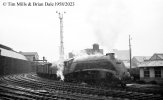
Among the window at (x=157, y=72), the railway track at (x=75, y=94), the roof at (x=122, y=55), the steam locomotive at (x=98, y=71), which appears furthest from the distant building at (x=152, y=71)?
the roof at (x=122, y=55)

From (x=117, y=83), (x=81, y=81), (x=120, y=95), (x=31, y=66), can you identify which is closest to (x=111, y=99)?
(x=120, y=95)

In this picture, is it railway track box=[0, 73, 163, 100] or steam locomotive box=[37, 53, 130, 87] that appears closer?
railway track box=[0, 73, 163, 100]

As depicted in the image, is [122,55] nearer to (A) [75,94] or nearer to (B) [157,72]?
(B) [157,72]

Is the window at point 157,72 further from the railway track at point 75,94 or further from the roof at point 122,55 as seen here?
the roof at point 122,55

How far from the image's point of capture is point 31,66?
65750 mm

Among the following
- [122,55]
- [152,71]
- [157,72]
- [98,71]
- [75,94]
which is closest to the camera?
[75,94]

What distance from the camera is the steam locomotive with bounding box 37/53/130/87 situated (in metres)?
16.7

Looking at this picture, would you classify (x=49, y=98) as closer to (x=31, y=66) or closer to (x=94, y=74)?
(x=94, y=74)

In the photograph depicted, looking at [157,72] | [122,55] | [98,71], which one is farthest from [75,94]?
[122,55]

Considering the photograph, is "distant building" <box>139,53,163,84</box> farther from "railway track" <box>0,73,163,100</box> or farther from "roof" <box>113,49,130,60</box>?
"roof" <box>113,49,130,60</box>

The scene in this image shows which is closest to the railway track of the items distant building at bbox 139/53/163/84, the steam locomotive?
the steam locomotive

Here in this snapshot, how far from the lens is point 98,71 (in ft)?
57.4

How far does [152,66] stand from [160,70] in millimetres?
1185

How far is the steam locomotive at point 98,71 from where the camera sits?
658 inches
